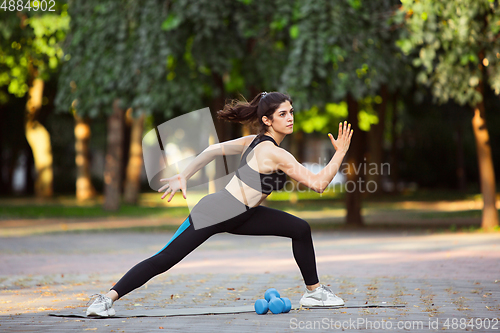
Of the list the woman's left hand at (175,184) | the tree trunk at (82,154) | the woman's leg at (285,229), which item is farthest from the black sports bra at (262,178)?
the tree trunk at (82,154)

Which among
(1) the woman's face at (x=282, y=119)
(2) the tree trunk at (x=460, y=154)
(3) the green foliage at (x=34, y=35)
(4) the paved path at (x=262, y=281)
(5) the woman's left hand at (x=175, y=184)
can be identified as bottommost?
(4) the paved path at (x=262, y=281)

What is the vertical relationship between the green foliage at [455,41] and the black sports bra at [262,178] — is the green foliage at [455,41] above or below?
above

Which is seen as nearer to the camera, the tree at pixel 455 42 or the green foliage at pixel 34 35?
the tree at pixel 455 42

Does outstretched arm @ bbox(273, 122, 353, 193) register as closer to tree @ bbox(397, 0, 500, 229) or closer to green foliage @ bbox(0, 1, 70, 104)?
tree @ bbox(397, 0, 500, 229)

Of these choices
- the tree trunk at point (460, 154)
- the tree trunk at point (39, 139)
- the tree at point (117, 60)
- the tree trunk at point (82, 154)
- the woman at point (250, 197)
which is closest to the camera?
the woman at point (250, 197)

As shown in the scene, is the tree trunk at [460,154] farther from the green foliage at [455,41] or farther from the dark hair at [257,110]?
the dark hair at [257,110]

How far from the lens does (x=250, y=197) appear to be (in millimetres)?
4984

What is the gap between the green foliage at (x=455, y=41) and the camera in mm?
10266

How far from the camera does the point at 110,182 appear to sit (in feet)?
69.7

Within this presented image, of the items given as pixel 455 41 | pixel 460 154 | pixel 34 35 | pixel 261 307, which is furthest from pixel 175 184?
pixel 460 154

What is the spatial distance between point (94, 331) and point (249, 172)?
164 centimetres

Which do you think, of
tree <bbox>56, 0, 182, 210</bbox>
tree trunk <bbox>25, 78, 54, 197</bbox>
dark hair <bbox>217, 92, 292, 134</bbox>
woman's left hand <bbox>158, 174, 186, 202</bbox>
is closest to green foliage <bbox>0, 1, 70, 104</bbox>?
tree <bbox>56, 0, 182, 210</bbox>

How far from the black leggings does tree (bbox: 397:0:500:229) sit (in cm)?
618

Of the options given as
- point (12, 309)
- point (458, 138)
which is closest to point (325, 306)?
point (12, 309)
